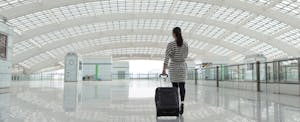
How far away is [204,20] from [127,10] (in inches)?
491

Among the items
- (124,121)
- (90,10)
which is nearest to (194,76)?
(90,10)

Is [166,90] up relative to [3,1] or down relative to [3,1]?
down

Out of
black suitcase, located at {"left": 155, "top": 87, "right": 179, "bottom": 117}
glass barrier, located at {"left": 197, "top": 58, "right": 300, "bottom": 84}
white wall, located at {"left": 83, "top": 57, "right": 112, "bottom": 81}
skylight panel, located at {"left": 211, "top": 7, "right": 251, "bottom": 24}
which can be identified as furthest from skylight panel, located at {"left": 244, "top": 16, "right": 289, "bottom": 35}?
black suitcase, located at {"left": 155, "top": 87, "right": 179, "bottom": 117}

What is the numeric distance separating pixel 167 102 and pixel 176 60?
86cm

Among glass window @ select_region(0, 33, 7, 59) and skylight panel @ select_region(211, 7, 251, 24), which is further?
skylight panel @ select_region(211, 7, 251, 24)

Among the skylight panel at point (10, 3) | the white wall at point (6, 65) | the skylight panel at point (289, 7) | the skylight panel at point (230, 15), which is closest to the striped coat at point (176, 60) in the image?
the white wall at point (6, 65)

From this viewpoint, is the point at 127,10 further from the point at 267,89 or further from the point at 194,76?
the point at 267,89

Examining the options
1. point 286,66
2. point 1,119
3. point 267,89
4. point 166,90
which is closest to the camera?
point 1,119

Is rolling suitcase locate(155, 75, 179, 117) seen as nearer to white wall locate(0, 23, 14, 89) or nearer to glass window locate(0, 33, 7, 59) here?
white wall locate(0, 23, 14, 89)

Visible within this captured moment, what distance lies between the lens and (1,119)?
4.56 metres

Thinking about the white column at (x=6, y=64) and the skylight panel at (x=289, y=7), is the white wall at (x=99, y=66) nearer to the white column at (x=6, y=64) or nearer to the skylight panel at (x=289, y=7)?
the skylight panel at (x=289, y=7)

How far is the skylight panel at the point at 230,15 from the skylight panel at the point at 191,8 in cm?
219

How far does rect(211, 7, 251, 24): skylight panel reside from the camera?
45000 millimetres

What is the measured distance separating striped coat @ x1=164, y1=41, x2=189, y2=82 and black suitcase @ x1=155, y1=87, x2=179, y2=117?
0.40m
